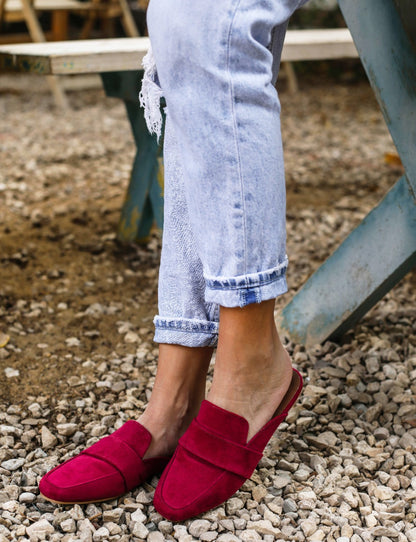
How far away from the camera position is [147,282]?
80.2 inches

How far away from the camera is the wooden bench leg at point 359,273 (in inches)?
54.5

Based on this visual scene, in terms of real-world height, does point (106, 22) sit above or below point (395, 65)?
below

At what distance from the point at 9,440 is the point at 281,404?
0.53 m

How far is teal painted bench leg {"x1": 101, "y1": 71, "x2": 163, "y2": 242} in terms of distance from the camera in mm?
1977

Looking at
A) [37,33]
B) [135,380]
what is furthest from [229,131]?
[37,33]

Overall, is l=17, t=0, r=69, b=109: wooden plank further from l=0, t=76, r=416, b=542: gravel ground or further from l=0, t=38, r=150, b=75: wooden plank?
l=0, t=38, r=150, b=75: wooden plank

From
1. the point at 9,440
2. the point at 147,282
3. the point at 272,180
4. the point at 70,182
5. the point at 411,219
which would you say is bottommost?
the point at 70,182

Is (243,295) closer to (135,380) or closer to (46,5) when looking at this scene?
(135,380)

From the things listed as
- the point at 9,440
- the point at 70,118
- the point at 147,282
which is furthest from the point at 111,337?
the point at 70,118

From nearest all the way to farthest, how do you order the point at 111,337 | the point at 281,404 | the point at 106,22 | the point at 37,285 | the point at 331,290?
the point at 281,404, the point at 331,290, the point at 111,337, the point at 37,285, the point at 106,22

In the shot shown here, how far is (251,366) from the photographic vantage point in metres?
1.03

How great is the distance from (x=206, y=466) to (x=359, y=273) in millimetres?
630

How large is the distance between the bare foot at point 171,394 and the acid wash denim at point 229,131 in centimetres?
20

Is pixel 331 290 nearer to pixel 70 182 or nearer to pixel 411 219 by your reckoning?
pixel 411 219
